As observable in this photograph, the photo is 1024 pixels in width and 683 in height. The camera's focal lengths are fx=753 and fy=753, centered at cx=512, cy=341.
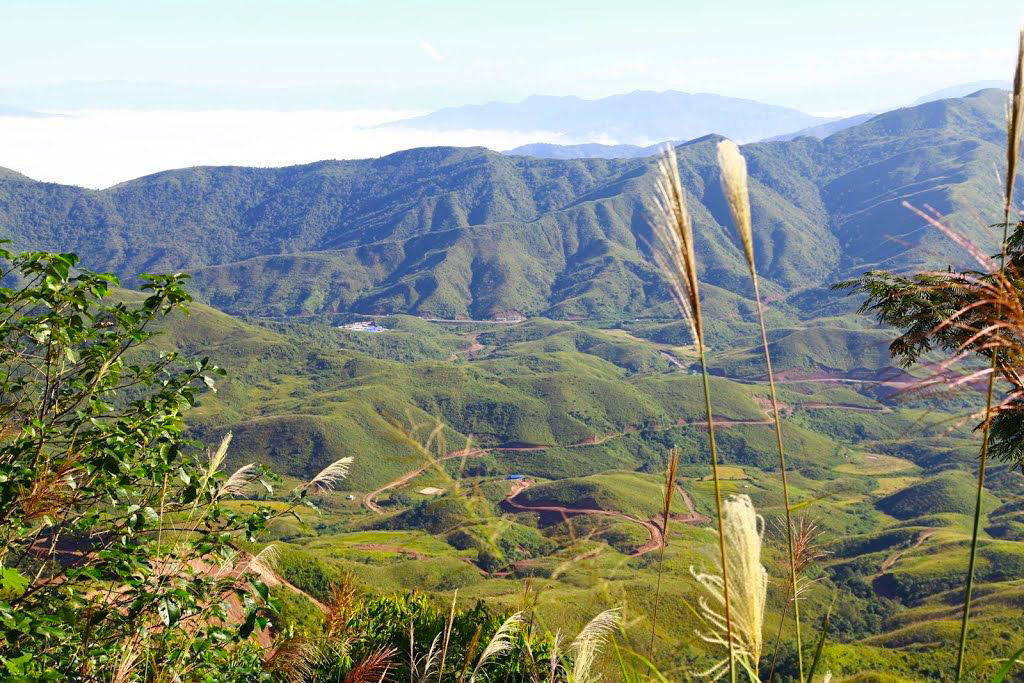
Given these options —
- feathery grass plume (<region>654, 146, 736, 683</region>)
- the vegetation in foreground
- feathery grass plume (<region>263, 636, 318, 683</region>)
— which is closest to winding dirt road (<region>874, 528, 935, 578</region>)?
the vegetation in foreground

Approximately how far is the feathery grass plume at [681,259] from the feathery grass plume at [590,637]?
998mm

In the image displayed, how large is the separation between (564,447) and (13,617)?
11864cm

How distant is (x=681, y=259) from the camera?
233 centimetres

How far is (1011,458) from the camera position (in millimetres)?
10891

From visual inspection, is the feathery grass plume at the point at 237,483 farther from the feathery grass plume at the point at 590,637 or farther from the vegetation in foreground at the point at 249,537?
the feathery grass plume at the point at 590,637

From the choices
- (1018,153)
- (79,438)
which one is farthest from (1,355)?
(1018,153)

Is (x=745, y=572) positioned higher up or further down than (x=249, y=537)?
higher up

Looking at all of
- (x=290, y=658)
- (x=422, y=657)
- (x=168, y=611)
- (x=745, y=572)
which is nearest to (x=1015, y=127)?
(x=745, y=572)

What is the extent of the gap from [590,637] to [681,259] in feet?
7.14

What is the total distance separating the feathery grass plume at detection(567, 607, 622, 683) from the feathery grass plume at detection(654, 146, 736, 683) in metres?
1.00

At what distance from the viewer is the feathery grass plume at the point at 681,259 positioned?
2318 millimetres

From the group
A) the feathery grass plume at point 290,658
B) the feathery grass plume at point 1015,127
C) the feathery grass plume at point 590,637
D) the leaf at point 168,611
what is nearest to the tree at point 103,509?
the leaf at point 168,611

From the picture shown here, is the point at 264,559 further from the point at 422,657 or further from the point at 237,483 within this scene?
the point at 422,657

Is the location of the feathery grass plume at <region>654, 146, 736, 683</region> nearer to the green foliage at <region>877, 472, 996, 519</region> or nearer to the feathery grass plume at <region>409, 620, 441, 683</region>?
the feathery grass plume at <region>409, 620, 441, 683</region>
